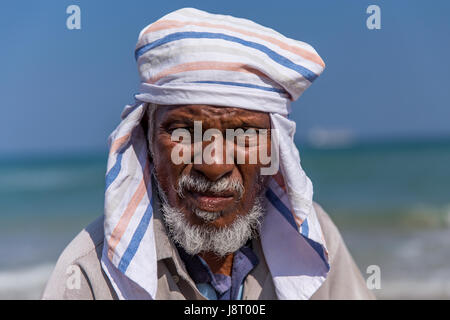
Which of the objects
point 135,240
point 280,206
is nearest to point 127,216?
point 135,240

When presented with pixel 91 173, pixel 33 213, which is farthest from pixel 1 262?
pixel 91 173

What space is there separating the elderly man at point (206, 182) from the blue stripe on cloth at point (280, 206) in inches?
0.9

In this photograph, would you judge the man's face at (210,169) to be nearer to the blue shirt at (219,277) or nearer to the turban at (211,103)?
the turban at (211,103)

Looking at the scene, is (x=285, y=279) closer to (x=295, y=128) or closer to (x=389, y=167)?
(x=295, y=128)

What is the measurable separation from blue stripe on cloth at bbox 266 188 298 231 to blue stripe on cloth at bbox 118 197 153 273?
578 millimetres

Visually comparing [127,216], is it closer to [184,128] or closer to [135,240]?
[135,240]

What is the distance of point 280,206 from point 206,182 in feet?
1.44

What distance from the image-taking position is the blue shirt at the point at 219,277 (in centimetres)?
224

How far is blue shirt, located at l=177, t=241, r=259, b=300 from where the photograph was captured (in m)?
2.24

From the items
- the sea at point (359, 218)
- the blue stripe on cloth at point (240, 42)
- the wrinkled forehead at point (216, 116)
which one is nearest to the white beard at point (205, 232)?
the wrinkled forehead at point (216, 116)

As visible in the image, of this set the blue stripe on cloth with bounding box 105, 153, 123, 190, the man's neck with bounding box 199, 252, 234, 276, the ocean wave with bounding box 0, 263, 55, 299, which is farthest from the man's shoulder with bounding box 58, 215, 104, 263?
the ocean wave with bounding box 0, 263, 55, 299

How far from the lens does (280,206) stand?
7.81 ft

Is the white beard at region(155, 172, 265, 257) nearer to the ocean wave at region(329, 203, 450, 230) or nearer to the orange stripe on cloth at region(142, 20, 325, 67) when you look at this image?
the orange stripe on cloth at region(142, 20, 325, 67)

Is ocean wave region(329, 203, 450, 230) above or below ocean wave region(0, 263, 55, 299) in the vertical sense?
above
